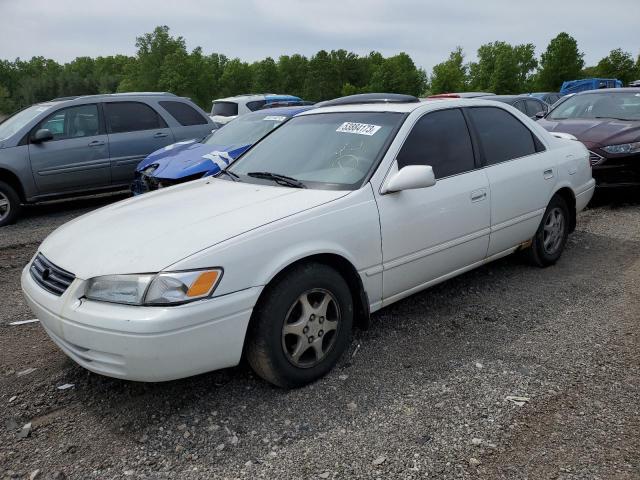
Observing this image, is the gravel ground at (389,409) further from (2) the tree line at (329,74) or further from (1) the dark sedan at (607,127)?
(2) the tree line at (329,74)

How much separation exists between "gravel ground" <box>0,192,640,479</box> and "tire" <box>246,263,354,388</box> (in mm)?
147

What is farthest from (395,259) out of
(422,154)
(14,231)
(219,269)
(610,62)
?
(610,62)

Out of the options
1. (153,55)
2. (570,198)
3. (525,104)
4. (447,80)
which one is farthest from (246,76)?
(570,198)

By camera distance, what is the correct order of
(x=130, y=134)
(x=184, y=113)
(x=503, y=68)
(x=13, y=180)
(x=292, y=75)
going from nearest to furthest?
(x=13, y=180)
(x=130, y=134)
(x=184, y=113)
(x=503, y=68)
(x=292, y=75)

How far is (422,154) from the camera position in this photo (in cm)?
375

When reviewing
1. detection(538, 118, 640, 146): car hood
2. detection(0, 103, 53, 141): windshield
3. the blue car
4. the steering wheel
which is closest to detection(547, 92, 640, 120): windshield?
detection(538, 118, 640, 146): car hood

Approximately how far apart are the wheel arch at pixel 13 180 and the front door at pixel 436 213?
20.6ft

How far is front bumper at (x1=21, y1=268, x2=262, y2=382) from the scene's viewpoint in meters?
2.52

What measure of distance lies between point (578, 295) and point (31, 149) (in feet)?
23.6

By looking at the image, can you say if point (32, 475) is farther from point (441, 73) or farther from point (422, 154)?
point (441, 73)

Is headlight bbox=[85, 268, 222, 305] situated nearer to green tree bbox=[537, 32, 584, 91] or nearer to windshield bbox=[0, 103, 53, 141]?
windshield bbox=[0, 103, 53, 141]

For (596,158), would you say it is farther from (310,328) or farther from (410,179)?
(310,328)

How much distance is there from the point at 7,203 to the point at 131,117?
2265mm

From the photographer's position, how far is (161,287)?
2.58 m
